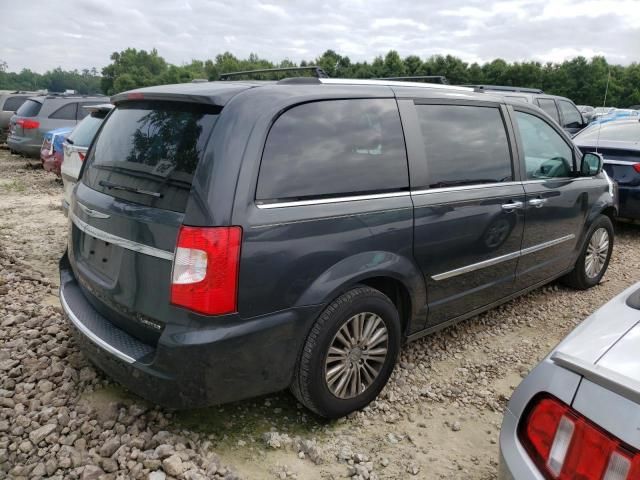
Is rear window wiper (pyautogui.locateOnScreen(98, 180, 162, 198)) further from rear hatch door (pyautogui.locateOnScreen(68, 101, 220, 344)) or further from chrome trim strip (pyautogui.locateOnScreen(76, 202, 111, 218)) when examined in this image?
chrome trim strip (pyautogui.locateOnScreen(76, 202, 111, 218))

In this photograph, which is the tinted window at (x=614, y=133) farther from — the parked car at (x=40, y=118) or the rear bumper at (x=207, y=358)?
the parked car at (x=40, y=118)

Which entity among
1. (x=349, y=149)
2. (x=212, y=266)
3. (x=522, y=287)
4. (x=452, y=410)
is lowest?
(x=452, y=410)

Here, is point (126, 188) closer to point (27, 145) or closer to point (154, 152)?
point (154, 152)

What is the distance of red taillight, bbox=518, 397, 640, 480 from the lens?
116 cm

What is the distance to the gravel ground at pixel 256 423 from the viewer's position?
241 cm

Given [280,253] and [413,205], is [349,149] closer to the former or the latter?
[413,205]

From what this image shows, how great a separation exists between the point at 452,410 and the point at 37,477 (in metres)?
2.20

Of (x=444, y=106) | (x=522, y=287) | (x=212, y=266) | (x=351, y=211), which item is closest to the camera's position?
(x=212, y=266)

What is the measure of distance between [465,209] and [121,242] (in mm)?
2036

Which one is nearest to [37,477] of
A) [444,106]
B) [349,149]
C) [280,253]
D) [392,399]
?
[280,253]

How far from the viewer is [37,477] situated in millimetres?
2275

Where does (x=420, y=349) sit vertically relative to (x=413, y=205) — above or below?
below

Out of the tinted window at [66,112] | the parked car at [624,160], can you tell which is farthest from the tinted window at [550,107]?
the tinted window at [66,112]

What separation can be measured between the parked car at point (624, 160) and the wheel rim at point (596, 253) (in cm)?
197
